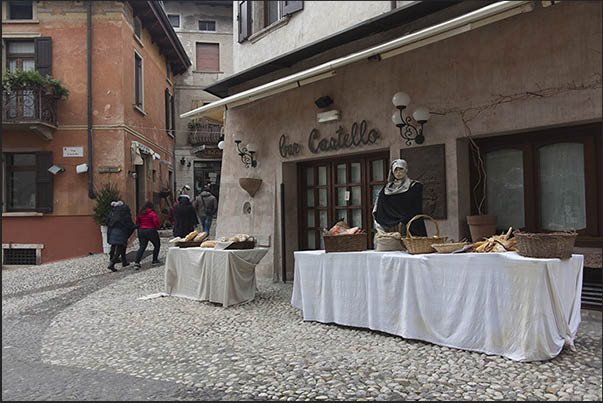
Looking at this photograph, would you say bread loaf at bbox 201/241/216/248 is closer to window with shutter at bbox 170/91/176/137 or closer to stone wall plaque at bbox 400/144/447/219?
stone wall plaque at bbox 400/144/447/219

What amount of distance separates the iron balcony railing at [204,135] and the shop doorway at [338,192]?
505 inches

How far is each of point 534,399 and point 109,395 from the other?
271 centimetres

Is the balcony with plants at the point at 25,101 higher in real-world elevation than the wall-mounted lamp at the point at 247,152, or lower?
higher

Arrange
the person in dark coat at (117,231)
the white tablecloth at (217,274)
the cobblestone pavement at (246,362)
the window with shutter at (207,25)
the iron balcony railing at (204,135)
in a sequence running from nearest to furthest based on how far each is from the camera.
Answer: the cobblestone pavement at (246,362)
the white tablecloth at (217,274)
the person in dark coat at (117,231)
the window with shutter at (207,25)
the iron balcony railing at (204,135)

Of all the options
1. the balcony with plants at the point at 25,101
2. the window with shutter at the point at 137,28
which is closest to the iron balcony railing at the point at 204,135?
the window with shutter at the point at 137,28

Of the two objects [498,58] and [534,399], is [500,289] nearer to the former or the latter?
[534,399]

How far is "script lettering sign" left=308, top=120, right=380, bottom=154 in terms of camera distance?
22.1 feet

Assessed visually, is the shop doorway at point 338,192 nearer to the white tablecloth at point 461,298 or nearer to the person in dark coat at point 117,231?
the white tablecloth at point 461,298

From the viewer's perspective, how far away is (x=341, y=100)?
718cm

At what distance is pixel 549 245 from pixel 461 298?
2.67 ft

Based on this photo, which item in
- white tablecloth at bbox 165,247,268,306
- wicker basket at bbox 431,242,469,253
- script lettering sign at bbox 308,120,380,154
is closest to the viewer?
wicker basket at bbox 431,242,469,253

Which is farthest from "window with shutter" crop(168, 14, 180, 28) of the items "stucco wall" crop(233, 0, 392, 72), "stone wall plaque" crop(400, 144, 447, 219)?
"stone wall plaque" crop(400, 144, 447, 219)

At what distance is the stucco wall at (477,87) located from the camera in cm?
470

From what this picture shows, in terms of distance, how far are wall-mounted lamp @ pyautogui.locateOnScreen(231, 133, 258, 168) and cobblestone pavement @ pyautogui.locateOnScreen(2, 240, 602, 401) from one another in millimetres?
3299
